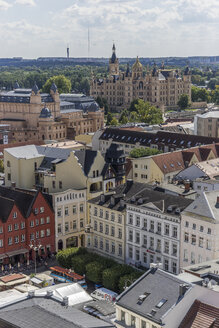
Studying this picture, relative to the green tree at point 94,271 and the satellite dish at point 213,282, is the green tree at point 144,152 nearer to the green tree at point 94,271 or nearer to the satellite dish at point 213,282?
the green tree at point 94,271

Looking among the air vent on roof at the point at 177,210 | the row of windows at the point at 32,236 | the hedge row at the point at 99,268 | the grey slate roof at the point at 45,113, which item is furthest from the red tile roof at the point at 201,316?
the grey slate roof at the point at 45,113

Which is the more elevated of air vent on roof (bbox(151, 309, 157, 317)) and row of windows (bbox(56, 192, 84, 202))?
air vent on roof (bbox(151, 309, 157, 317))

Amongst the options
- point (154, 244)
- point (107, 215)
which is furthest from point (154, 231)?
point (107, 215)

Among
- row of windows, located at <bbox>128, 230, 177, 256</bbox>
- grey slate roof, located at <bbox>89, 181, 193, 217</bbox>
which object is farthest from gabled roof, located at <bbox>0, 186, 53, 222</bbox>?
row of windows, located at <bbox>128, 230, 177, 256</bbox>

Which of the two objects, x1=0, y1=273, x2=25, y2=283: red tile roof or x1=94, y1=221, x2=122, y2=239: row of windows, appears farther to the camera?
x1=94, y1=221, x2=122, y2=239: row of windows

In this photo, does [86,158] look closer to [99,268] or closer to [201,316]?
[99,268]

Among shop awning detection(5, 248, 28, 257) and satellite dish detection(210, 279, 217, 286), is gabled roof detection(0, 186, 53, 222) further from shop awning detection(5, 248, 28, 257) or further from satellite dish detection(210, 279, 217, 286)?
satellite dish detection(210, 279, 217, 286)
